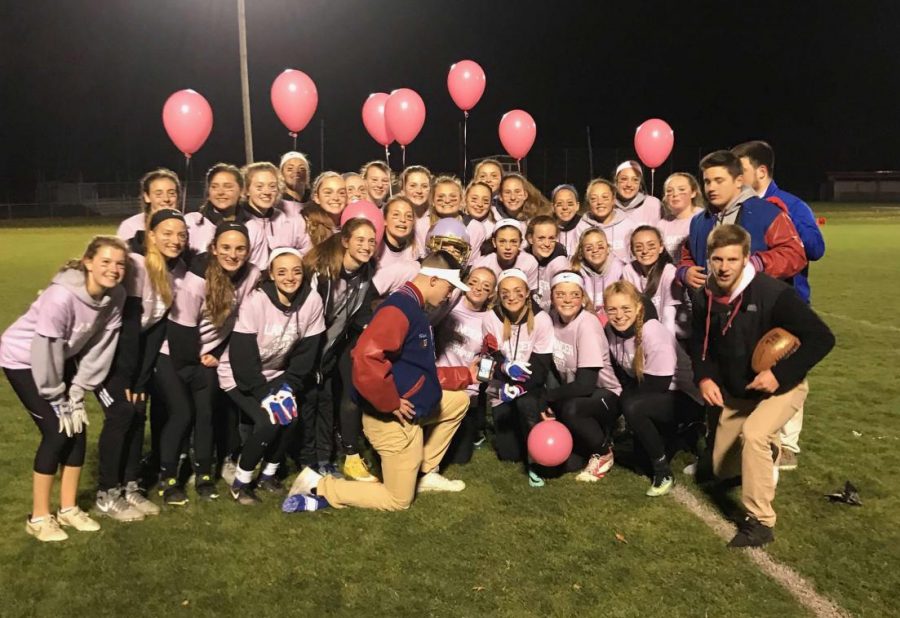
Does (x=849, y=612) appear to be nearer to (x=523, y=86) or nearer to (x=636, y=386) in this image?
(x=636, y=386)

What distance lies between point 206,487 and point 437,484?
151cm

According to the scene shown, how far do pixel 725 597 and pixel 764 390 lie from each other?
1.09 metres

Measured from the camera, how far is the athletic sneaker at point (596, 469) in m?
4.78

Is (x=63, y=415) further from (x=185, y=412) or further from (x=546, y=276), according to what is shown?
(x=546, y=276)

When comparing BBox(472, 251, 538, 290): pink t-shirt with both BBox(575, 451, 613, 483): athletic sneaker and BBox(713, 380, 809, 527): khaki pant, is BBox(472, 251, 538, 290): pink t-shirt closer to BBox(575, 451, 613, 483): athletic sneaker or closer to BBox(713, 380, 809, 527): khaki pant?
BBox(575, 451, 613, 483): athletic sneaker

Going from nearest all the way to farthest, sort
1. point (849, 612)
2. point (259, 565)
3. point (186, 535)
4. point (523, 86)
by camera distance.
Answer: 1. point (849, 612)
2. point (259, 565)
3. point (186, 535)
4. point (523, 86)

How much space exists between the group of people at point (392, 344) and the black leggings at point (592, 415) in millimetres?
14

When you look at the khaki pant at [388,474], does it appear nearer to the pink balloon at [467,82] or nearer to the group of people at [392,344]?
the group of people at [392,344]

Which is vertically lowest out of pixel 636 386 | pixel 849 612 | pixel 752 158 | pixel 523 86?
pixel 849 612

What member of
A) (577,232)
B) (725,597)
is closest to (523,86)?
(577,232)

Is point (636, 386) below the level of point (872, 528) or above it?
above

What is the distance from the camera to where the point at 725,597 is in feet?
10.9

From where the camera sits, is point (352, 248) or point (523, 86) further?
point (523, 86)

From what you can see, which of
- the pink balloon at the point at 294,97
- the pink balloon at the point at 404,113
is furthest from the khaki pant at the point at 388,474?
the pink balloon at the point at 294,97
